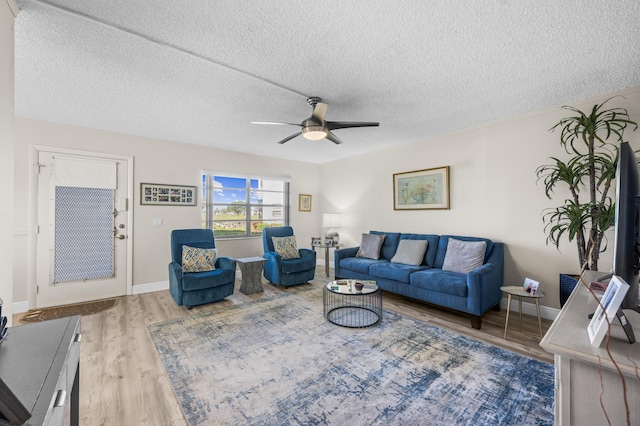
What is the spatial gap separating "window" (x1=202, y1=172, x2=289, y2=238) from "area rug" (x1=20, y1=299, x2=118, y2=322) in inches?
73.8

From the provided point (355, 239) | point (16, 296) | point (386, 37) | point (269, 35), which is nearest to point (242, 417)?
point (269, 35)

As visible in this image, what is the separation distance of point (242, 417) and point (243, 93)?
8.96 ft

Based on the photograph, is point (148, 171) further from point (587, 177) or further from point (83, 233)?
point (587, 177)

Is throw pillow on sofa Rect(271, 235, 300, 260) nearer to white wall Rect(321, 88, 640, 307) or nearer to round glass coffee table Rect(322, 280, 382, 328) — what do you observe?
round glass coffee table Rect(322, 280, 382, 328)

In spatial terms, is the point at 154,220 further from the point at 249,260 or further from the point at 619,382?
the point at 619,382

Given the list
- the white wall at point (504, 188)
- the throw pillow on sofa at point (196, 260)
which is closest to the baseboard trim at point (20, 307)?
the throw pillow on sofa at point (196, 260)

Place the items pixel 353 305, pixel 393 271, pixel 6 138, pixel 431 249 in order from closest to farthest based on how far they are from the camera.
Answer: pixel 6 138 → pixel 353 305 → pixel 393 271 → pixel 431 249

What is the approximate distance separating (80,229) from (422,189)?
516cm

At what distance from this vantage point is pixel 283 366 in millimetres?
2209

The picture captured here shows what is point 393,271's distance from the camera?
3.70 m

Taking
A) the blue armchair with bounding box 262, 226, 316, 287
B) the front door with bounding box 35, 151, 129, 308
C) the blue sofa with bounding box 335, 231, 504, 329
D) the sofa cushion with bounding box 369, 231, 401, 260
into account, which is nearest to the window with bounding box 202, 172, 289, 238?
the blue armchair with bounding box 262, 226, 316, 287

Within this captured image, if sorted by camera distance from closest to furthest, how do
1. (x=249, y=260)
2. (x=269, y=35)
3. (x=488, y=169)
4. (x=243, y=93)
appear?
1. (x=269, y=35)
2. (x=243, y=93)
3. (x=488, y=169)
4. (x=249, y=260)

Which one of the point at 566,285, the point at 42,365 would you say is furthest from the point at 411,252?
the point at 42,365

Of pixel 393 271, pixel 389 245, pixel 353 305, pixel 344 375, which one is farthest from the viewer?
pixel 389 245
